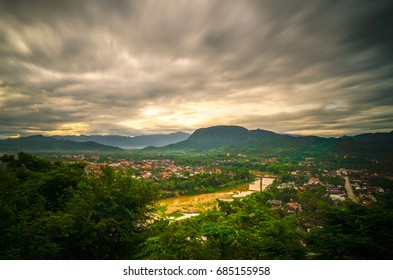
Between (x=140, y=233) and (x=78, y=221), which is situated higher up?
(x=78, y=221)

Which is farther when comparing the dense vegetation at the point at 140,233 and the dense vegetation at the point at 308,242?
the dense vegetation at the point at 140,233

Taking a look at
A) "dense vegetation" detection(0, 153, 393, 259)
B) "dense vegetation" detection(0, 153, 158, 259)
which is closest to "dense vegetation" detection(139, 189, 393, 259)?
"dense vegetation" detection(0, 153, 393, 259)

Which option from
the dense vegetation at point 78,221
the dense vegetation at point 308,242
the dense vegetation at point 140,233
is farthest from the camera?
the dense vegetation at point 78,221

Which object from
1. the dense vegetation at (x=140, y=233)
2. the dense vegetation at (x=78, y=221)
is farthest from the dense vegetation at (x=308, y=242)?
the dense vegetation at (x=78, y=221)

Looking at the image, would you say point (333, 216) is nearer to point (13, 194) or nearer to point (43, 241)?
point (43, 241)

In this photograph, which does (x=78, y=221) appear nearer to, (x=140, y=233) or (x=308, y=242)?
(x=140, y=233)

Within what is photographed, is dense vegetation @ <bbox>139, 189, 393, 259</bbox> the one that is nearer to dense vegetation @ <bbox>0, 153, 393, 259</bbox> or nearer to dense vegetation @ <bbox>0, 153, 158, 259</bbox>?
dense vegetation @ <bbox>0, 153, 393, 259</bbox>

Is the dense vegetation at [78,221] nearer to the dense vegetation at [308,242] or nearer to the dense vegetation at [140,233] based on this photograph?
the dense vegetation at [140,233]

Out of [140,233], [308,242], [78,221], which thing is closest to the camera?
[308,242]

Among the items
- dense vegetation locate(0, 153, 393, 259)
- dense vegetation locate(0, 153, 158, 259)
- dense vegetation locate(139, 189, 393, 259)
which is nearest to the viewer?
dense vegetation locate(139, 189, 393, 259)

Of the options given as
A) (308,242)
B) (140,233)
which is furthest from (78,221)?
(308,242)
